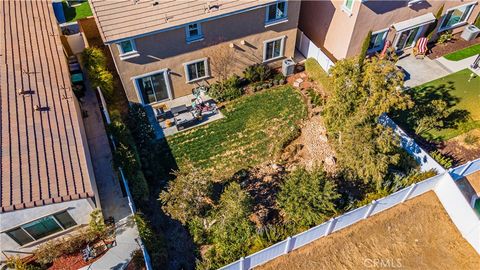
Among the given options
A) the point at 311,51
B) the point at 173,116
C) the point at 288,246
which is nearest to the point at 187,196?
the point at 288,246

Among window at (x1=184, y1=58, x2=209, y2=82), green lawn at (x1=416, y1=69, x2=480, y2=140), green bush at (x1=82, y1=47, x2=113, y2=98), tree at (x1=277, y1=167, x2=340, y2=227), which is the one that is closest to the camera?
tree at (x1=277, y1=167, x2=340, y2=227)

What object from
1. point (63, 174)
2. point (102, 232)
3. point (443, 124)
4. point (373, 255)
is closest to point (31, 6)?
point (63, 174)

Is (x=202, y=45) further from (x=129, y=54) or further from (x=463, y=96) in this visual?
(x=463, y=96)

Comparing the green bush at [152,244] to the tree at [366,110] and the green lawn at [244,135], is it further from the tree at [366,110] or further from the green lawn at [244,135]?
the tree at [366,110]

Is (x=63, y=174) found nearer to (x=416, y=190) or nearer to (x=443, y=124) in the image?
(x=416, y=190)

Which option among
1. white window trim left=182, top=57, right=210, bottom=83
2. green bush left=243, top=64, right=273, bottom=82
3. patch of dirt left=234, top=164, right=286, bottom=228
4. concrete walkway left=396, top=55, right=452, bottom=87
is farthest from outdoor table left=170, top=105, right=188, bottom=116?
concrete walkway left=396, top=55, right=452, bottom=87

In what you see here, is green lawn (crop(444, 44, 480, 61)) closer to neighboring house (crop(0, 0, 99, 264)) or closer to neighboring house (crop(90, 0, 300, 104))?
neighboring house (crop(90, 0, 300, 104))

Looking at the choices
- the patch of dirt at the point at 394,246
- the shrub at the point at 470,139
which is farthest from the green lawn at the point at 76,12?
the shrub at the point at 470,139
